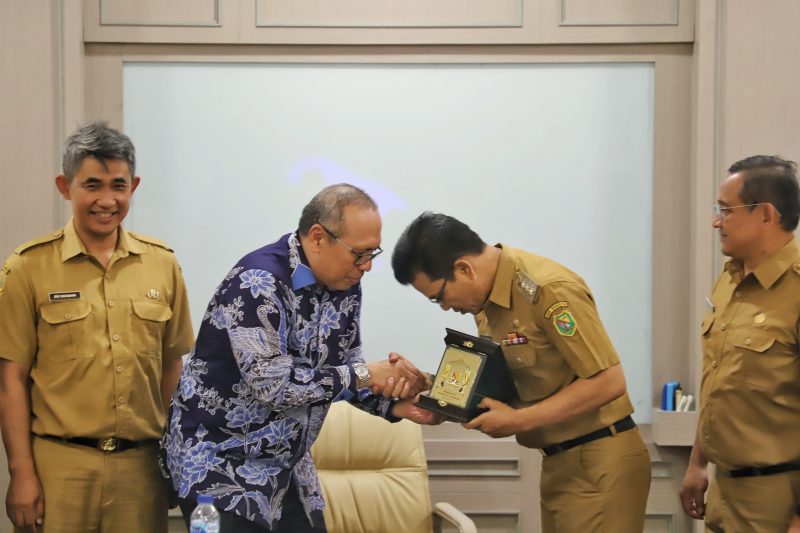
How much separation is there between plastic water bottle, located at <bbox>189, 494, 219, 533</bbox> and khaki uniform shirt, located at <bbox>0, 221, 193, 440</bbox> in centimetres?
62

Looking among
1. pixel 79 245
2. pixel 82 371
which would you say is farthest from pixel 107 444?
pixel 79 245

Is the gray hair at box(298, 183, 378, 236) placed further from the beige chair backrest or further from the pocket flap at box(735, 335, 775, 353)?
the beige chair backrest

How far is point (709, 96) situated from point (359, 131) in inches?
53.6

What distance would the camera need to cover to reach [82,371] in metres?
2.64

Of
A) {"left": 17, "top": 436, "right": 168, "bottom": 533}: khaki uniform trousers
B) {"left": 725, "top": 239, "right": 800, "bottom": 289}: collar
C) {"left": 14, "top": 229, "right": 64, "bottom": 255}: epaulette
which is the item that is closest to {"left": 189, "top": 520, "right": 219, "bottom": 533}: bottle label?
{"left": 17, "top": 436, "right": 168, "bottom": 533}: khaki uniform trousers

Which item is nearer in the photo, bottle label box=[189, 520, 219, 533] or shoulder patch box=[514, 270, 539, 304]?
bottle label box=[189, 520, 219, 533]

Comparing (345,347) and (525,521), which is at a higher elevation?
(345,347)

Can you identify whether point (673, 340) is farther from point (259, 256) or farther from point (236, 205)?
point (259, 256)

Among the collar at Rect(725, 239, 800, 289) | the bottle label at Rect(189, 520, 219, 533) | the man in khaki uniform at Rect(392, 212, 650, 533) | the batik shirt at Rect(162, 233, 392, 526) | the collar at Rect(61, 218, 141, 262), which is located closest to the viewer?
the bottle label at Rect(189, 520, 219, 533)

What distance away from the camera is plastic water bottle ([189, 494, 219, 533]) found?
2.04 metres

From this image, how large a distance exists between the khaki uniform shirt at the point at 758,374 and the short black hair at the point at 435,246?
0.74 m

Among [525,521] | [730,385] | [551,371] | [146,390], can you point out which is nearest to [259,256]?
[146,390]

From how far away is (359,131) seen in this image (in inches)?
150

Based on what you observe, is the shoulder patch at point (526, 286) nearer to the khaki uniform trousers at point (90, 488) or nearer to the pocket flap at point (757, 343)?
the pocket flap at point (757, 343)
